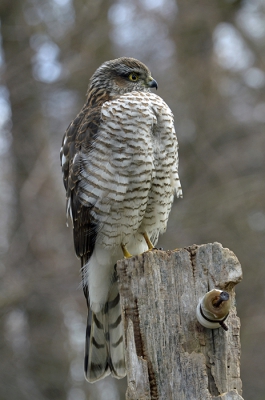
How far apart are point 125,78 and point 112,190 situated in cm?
132

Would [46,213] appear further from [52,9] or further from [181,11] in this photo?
[181,11]

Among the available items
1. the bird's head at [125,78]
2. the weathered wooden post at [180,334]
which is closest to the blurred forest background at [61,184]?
the bird's head at [125,78]

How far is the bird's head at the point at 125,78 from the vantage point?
16.3ft

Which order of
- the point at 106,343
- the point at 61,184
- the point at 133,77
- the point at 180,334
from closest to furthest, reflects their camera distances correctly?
the point at 180,334, the point at 106,343, the point at 133,77, the point at 61,184

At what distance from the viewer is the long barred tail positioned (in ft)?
13.9

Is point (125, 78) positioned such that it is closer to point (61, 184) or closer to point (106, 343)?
point (106, 343)

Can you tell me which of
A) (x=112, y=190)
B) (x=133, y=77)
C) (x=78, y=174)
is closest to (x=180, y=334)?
(x=112, y=190)

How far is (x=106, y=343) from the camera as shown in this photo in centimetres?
436

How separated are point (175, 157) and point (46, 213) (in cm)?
500

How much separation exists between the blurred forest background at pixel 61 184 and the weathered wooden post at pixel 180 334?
5600 millimetres

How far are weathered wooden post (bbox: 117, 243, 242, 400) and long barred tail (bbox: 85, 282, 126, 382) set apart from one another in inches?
53.1

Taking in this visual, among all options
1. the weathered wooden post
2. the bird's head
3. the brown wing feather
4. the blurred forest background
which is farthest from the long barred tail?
the blurred forest background

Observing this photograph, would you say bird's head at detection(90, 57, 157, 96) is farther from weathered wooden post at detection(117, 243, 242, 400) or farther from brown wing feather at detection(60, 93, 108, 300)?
weathered wooden post at detection(117, 243, 242, 400)

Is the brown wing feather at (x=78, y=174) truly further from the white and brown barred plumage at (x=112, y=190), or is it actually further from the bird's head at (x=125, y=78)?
the bird's head at (x=125, y=78)
